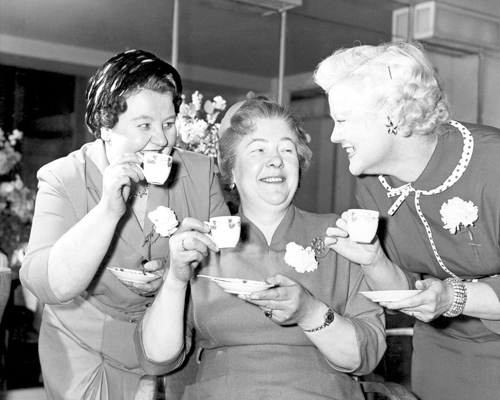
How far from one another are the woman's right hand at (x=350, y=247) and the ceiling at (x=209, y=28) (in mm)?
2942

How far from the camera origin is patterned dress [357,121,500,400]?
6.06ft

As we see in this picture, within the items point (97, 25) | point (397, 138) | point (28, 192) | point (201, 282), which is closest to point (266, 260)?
point (201, 282)

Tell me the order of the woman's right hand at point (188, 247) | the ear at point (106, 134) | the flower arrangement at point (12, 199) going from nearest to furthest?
the woman's right hand at point (188, 247), the ear at point (106, 134), the flower arrangement at point (12, 199)

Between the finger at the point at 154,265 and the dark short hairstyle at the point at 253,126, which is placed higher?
the dark short hairstyle at the point at 253,126

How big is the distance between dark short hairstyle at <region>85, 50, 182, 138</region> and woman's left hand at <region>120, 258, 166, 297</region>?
440mm

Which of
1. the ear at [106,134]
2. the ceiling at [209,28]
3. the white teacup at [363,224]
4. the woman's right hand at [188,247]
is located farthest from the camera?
the ceiling at [209,28]

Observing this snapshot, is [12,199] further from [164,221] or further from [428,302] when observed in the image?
[428,302]

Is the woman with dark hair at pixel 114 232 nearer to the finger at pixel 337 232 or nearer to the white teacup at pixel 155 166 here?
the white teacup at pixel 155 166

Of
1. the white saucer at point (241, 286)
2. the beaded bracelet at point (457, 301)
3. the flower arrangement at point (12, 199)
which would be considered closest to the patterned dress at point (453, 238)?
the beaded bracelet at point (457, 301)

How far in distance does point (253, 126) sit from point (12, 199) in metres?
2.52

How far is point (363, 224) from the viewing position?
176 cm

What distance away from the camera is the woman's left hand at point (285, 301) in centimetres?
159

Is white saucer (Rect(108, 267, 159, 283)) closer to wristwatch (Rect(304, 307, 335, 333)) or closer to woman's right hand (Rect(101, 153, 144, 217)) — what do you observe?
woman's right hand (Rect(101, 153, 144, 217))

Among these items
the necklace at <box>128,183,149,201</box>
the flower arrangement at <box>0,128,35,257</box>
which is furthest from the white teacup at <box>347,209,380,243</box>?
the flower arrangement at <box>0,128,35,257</box>
